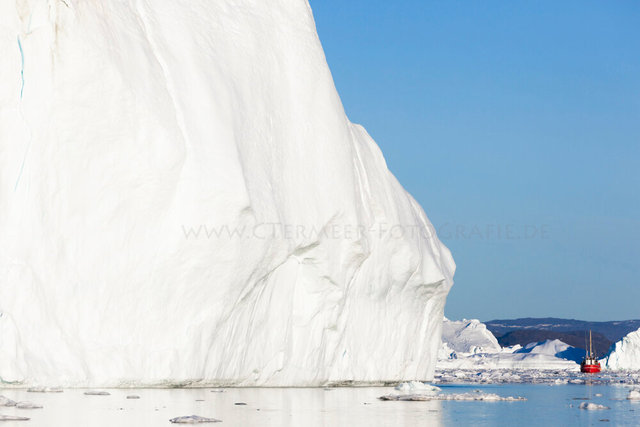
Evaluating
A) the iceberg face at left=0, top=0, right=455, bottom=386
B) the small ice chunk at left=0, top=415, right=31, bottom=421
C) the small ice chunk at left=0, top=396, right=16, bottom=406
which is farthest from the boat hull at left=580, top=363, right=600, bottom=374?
the small ice chunk at left=0, top=415, right=31, bottom=421

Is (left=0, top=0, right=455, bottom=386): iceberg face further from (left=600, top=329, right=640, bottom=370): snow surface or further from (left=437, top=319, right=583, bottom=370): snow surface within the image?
(left=600, top=329, right=640, bottom=370): snow surface

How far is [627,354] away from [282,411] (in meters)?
51.1

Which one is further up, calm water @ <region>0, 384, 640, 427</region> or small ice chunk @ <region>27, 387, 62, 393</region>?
small ice chunk @ <region>27, 387, 62, 393</region>

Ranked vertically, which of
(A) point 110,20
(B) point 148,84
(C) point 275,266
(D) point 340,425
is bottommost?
(D) point 340,425

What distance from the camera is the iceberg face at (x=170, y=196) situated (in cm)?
1483

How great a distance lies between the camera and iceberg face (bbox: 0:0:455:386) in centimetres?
1483

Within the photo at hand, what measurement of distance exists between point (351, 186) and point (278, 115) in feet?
9.33

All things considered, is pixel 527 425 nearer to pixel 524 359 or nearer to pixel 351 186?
Answer: pixel 351 186

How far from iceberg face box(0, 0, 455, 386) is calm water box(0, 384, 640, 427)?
119 centimetres

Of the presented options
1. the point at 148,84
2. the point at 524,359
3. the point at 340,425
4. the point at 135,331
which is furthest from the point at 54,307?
the point at 524,359

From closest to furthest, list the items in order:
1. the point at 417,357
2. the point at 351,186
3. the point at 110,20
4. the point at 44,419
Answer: the point at 44,419, the point at 110,20, the point at 351,186, the point at 417,357

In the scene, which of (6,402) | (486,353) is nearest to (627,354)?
(486,353)

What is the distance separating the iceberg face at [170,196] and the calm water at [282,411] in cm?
119

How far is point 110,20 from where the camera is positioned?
15.8m
